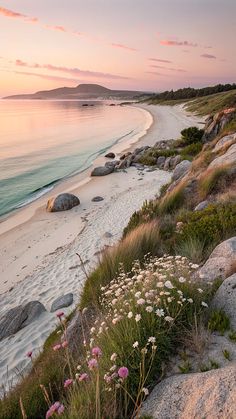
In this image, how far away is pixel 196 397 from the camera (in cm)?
275

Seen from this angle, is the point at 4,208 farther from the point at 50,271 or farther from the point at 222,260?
the point at 222,260

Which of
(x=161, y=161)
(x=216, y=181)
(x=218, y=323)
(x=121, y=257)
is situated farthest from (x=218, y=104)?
(x=218, y=323)

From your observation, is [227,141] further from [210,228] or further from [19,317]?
[19,317]

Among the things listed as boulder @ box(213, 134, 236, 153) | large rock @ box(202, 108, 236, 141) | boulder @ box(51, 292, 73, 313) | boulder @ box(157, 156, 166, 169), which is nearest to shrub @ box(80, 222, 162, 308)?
boulder @ box(51, 292, 73, 313)

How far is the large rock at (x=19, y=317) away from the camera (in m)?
8.04

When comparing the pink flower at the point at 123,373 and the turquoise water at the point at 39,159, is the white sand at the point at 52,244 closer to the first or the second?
the turquoise water at the point at 39,159


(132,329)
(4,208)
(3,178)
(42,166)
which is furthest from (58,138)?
(132,329)

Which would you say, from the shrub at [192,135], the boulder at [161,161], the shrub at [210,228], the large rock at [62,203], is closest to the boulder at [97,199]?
the large rock at [62,203]

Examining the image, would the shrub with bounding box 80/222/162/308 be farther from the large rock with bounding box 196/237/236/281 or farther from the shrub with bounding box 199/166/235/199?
the shrub with bounding box 199/166/235/199

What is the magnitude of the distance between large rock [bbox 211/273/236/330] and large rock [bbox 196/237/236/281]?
1.22 feet

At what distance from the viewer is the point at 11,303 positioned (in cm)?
938

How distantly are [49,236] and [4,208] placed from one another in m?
6.96

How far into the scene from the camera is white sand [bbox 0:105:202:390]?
→ 7824mm

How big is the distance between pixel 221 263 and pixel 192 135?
23.4 m
